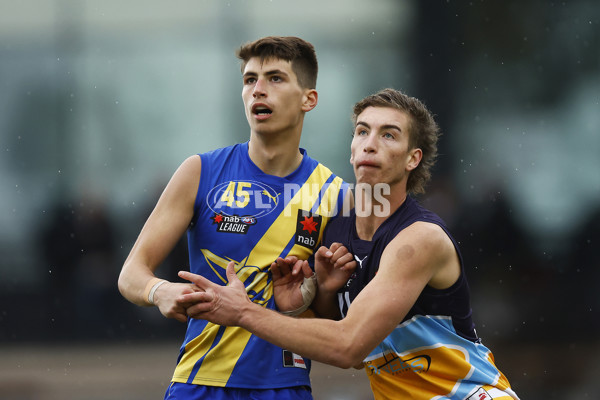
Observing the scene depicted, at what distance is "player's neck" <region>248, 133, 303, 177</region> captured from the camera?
12.1 feet

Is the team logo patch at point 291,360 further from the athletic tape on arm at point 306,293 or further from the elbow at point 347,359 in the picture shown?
the elbow at point 347,359

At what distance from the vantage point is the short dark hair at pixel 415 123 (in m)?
3.60

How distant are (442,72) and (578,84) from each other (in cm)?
167

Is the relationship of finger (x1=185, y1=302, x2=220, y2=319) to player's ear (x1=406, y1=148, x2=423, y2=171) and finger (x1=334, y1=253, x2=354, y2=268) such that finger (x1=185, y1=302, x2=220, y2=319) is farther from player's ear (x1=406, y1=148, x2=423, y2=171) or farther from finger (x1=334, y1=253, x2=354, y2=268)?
player's ear (x1=406, y1=148, x2=423, y2=171)

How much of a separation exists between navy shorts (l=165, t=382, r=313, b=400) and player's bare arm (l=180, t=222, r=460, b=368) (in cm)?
46

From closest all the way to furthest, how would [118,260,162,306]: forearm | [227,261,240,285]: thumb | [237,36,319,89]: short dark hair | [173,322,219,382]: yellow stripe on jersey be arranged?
[227,261,240,285]: thumb < [118,260,162,306]: forearm < [173,322,219,382]: yellow stripe on jersey < [237,36,319,89]: short dark hair

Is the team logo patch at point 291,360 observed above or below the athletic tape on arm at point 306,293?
below

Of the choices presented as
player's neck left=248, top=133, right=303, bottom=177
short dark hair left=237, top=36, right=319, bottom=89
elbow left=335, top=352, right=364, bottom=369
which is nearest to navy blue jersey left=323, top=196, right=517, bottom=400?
elbow left=335, top=352, right=364, bottom=369

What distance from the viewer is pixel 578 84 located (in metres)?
9.42

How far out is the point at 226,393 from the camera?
3416mm

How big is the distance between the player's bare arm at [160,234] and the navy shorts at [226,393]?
45cm

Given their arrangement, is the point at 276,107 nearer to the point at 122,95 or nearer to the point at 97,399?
the point at 97,399

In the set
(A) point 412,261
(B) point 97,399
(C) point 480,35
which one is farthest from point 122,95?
Answer: (A) point 412,261

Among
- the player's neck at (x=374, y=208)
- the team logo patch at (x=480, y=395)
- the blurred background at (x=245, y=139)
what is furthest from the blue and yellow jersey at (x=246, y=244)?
the blurred background at (x=245, y=139)
